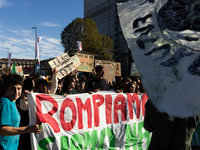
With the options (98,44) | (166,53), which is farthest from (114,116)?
(98,44)

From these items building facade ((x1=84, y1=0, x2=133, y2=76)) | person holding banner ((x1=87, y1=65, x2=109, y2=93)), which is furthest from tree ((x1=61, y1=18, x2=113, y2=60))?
person holding banner ((x1=87, y1=65, x2=109, y2=93))

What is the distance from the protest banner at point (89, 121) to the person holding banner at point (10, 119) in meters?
1.12

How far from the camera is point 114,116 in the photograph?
410 centimetres

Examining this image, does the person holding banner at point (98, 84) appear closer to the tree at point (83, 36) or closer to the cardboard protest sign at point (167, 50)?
the cardboard protest sign at point (167, 50)

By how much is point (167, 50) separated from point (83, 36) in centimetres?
2827

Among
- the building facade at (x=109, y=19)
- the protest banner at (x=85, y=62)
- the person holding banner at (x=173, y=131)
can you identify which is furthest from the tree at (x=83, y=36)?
the person holding banner at (x=173, y=131)

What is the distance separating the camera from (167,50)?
1077mm

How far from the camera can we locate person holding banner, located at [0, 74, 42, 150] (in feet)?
6.52

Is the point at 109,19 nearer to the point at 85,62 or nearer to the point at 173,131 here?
the point at 85,62

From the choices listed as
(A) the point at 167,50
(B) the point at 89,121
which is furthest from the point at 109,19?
(A) the point at 167,50

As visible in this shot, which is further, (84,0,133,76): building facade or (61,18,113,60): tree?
(84,0,133,76): building facade

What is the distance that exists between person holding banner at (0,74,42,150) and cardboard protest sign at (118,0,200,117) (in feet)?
5.05

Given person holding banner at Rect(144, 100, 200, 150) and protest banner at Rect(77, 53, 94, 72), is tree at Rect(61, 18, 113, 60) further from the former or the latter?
person holding banner at Rect(144, 100, 200, 150)

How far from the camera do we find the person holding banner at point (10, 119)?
199 centimetres
